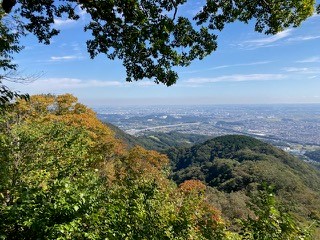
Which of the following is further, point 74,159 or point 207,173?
point 207,173

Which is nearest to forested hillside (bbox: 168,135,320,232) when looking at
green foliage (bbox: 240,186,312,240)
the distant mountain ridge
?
the distant mountain ridge

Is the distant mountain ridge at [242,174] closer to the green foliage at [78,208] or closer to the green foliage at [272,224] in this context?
the green foliage at [78,208]

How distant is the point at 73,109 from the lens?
1570 inches

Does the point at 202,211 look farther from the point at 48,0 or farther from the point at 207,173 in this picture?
the point at 207,173

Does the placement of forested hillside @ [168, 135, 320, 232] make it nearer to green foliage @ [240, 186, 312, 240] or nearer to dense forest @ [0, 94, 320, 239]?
dense forest @ [0, 94, 320, 239]

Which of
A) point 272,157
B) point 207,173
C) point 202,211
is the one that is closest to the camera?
point 202,211

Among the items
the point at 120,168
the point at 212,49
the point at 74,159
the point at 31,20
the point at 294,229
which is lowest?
the point at 120,168

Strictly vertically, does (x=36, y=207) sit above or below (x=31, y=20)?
below

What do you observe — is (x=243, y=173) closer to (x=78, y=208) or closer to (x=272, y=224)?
(x=272, y=224)

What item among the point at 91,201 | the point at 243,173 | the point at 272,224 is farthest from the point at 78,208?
the point at 243,173

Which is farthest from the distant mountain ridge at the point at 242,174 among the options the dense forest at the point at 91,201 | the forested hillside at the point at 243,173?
the dense forest at the point at 91,201

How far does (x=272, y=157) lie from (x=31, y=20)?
125 meters

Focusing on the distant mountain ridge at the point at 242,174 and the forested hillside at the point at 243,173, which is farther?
the forested hillside at the point at 243,173

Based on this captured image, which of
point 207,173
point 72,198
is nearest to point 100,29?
point 72,198
